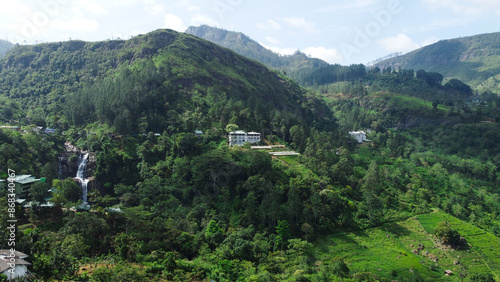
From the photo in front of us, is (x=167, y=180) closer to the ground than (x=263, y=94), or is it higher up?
closer to the ground

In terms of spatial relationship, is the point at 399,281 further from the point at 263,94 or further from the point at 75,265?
the point at 263,94

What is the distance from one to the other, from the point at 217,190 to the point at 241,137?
1638 centimetres

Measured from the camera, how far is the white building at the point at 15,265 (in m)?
20.9

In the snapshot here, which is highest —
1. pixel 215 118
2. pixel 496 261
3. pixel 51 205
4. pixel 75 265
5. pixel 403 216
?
pixel 215 118

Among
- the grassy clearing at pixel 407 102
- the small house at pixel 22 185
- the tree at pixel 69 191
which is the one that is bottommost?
the tree at pixel 69 191

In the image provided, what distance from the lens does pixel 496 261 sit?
128 ft

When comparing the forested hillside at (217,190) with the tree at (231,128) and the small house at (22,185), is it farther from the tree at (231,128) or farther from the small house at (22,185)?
the small house at (22,185)

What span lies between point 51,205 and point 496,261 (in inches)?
2154

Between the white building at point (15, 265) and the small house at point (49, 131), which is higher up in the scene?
the small house at point (49, 131)

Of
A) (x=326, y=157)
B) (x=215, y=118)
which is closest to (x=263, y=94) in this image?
(x=215, y=118)

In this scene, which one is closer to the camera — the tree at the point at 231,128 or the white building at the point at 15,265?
the white building at the point at 15,265

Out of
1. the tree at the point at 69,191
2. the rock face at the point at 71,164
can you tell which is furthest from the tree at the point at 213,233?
the rock face at the point at 71,164

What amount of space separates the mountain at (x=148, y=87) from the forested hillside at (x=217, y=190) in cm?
51

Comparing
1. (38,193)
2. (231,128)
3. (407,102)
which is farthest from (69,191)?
(407,102)
